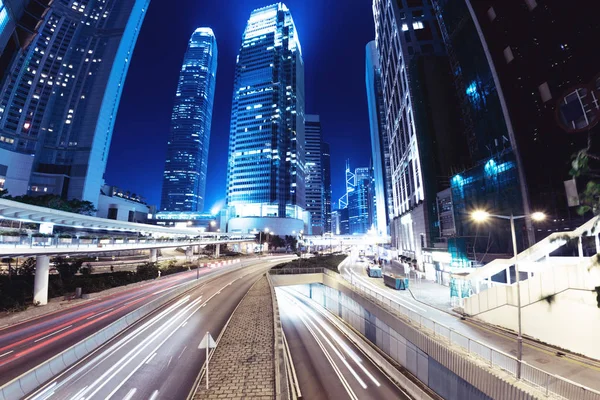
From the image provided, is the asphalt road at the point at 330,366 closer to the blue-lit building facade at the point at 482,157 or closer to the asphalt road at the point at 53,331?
the asphalt road at the point at 53,331

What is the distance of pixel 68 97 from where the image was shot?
11306 centimetres

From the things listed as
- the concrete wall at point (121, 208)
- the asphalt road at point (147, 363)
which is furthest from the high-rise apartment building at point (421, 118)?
the concrete wall at point (121, 208)

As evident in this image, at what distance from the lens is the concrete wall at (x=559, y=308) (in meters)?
14.3

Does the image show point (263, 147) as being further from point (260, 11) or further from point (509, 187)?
point (509, 187)

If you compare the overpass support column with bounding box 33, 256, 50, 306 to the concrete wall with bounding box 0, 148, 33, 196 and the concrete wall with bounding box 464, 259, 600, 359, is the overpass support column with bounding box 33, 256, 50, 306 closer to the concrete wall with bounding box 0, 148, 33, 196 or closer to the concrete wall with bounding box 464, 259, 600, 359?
the concrete wall with bounding box 464, 259, 600, 359

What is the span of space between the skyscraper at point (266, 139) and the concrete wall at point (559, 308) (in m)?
123

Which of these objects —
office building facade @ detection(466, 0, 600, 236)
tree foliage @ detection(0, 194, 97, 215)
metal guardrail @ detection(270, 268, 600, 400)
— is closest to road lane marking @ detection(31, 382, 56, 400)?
metal guardrail @ detection(270, 268, 600, 400)

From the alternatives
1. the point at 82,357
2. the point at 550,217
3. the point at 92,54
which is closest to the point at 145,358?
the point at 82,357

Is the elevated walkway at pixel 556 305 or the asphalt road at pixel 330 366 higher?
the elevated walkway at pixel 556 305

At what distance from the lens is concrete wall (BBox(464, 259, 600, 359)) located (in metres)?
14.3

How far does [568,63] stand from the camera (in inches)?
1197

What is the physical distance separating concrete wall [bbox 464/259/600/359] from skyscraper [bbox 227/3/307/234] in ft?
405

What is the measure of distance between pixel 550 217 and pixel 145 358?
141 ft

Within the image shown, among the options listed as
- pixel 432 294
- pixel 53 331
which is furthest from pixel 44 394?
pixel 432 294
